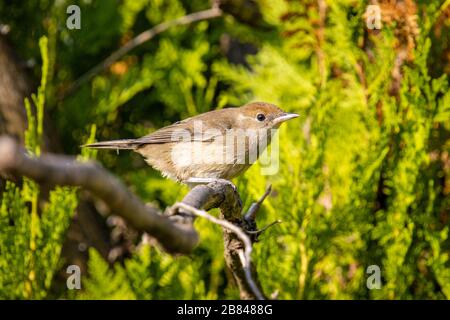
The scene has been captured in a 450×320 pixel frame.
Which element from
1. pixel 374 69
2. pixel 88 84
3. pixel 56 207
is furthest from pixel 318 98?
pixel 88 84

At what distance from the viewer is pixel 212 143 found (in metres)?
3.55

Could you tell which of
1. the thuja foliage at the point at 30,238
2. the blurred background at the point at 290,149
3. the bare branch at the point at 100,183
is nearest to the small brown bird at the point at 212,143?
the blurred background at the point at 290,149

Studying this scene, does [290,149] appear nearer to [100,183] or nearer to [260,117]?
[260,117]

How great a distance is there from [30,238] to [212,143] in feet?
3.40

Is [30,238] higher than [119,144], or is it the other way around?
[119,144]

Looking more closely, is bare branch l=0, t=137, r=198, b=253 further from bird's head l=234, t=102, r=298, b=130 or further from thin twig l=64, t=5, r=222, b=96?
thin twig l=64, t=5, r=222, b=96

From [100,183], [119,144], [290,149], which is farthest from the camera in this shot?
[119,144]

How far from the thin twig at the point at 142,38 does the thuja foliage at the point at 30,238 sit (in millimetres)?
922

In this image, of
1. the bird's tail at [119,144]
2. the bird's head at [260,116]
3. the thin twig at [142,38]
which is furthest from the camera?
the thin twig at [142,38]

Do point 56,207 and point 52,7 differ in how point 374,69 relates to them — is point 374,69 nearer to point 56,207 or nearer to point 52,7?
point 56,207

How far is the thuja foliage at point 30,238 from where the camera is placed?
291cm

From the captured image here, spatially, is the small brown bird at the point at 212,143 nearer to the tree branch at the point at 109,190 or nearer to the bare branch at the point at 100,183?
the tree branch at the point at 109,190

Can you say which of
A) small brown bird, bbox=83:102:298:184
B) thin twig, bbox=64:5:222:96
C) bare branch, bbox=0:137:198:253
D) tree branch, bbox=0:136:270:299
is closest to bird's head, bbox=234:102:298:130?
small brown bird, bbox=83:102:298:184

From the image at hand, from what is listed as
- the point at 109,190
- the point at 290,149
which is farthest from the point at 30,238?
the point at 109,190
